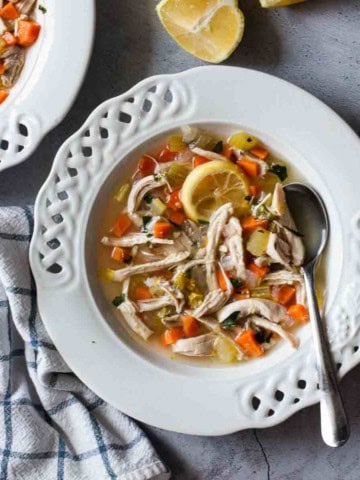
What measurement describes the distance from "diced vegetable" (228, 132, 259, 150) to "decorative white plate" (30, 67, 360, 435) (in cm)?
5

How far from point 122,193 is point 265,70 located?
0.73 meters

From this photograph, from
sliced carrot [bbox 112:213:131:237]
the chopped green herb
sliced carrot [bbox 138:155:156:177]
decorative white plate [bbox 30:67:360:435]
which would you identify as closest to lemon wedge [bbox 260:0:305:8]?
decorative white plate [bbox 30:67:360:435]

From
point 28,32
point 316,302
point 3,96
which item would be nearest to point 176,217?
point 316,302

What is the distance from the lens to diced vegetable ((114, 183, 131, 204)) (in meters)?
2.94

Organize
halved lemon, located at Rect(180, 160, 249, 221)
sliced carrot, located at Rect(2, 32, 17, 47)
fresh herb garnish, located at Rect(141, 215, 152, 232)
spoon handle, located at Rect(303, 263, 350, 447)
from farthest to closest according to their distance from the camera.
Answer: sliced carrot, located at Rect(2, 32, 17, 47), fresh herb garnish, located at Rect(141, 215, 152, 232), halved lemon, located at Rect(180, 160, 249, 221), spoon handle, located at Rect(303, 263, 350, 447)

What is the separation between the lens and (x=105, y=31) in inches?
122

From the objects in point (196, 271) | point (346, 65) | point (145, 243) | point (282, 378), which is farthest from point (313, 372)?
point (346, 65)

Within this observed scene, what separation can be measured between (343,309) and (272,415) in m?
0.45

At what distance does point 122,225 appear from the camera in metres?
2.95

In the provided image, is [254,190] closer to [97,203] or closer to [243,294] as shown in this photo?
[243,294]

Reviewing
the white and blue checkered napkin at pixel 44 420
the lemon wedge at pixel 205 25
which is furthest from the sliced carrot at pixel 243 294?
the lemon wedge at pixel 205 25

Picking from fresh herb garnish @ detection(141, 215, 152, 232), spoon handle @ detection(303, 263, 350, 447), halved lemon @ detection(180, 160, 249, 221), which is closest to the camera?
spoon handle @ detection(303, 263, 350, 447)

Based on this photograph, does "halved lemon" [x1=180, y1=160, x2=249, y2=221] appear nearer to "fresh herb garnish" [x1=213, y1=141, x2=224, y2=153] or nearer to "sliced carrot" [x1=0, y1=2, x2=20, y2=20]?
"fresh herb garnish" [x1=213, y1=141, x2=224, y2=153]

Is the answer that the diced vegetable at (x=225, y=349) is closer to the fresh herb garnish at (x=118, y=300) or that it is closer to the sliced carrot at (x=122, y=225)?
the fresh herb garnish at (x=118, y=300)
